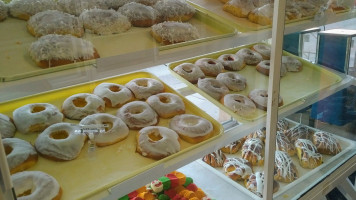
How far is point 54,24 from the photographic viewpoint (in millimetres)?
1014

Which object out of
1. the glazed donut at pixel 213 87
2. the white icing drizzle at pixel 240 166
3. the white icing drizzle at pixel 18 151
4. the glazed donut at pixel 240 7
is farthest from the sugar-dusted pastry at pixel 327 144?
the white icing drizzle at pixel 18 151

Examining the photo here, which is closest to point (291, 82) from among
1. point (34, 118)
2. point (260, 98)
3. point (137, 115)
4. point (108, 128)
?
point (260, 98)

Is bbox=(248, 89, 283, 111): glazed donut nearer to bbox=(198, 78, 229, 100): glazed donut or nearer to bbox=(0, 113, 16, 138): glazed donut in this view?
bbox=(198, 78, 229, 100): glazed donut

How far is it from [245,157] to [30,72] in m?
1.10

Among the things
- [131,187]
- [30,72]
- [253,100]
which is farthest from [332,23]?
[30,72]

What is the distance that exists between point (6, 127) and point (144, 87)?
1.79ft

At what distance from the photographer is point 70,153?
991 millimetres

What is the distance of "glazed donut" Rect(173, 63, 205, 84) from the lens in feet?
4.86

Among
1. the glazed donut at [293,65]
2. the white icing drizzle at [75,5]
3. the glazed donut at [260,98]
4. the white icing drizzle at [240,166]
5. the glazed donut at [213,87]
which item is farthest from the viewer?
the glazed donut at [293,65]

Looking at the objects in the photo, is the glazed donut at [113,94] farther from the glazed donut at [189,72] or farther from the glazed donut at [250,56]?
the glazed donut at [250,56]

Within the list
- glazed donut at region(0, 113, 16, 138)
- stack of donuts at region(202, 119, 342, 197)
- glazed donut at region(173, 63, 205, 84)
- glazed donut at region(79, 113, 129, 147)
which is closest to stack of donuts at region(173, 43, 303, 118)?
glazed donut at region(173, 63, 205, 84)

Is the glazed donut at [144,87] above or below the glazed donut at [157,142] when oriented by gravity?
above

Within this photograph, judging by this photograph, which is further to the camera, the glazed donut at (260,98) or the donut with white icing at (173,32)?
the glazed donut at (260,98)

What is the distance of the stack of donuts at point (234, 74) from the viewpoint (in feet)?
4.48
